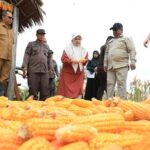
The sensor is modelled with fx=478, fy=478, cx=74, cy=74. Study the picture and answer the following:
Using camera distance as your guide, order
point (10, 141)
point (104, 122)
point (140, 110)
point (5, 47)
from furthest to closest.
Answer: point (5, 47), point (140, 110), point (104, 122), point (10, 141)

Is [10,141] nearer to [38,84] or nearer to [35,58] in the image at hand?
[35,58]

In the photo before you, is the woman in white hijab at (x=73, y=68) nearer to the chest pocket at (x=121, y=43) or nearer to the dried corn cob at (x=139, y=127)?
the chest pocket at (x=121, y=43)

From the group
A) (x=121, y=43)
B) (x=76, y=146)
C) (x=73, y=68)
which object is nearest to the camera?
(x=76, y=146)

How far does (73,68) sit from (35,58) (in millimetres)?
869

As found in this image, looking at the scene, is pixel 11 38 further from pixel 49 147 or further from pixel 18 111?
pixel 49 147

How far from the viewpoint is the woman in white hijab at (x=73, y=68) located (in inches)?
397

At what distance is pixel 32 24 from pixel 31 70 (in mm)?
3360

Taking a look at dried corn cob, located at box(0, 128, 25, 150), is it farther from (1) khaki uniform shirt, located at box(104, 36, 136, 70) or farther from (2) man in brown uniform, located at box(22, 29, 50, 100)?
(2) man in brown uniform, located at box(22, 29, 50, 100)

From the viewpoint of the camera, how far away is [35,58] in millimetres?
10086

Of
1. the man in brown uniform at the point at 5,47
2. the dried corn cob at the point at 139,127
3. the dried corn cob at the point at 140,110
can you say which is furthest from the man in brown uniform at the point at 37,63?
the dried corn cob at the point at 139,127

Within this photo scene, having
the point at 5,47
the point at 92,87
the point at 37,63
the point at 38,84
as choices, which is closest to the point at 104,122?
the point at 5,47

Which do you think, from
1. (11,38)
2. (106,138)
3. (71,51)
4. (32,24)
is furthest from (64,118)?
(32,24)

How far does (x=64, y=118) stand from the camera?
8.66ft

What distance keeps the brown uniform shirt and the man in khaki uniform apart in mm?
1423
